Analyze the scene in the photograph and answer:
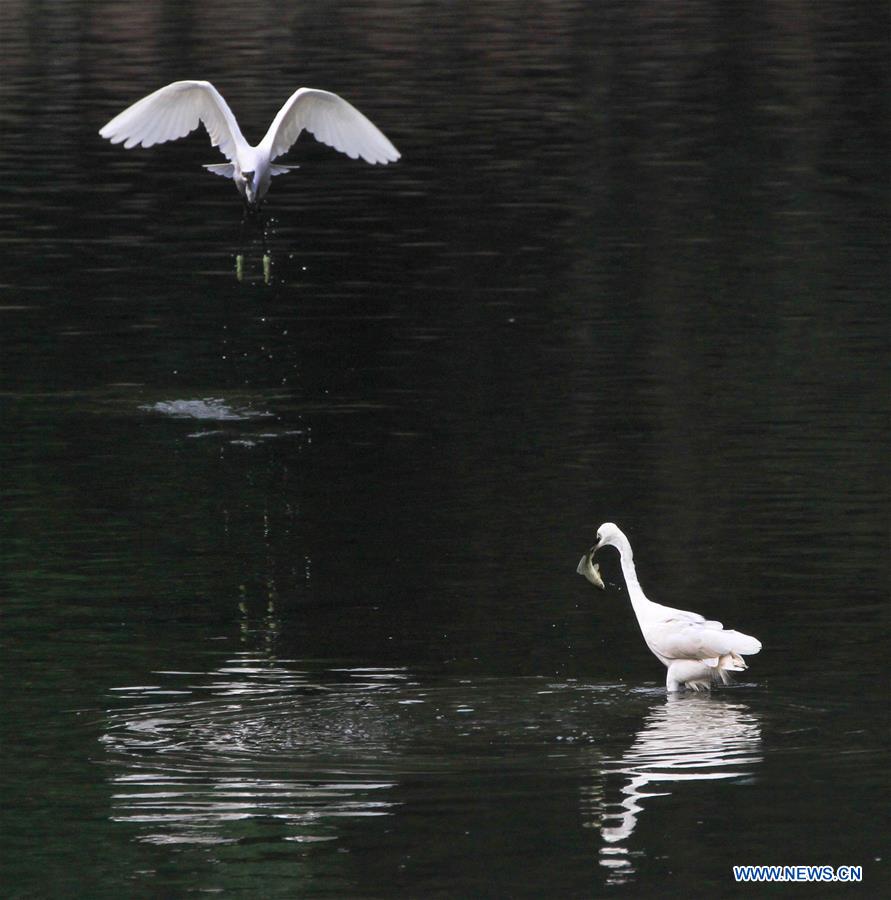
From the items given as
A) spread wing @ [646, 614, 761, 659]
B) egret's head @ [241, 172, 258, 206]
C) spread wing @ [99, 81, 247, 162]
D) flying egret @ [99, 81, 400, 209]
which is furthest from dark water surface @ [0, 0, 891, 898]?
spread wing @ [99, 81, 247, 162]

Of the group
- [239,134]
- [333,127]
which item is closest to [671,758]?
[239,134]

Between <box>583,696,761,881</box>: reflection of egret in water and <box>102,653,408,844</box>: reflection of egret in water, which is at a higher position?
<box>102,653,408,844</box>: reflection of egret in water

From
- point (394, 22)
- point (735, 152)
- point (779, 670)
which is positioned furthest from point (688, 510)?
point (394, 22)

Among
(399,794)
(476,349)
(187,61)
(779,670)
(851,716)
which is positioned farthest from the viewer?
(187,61)

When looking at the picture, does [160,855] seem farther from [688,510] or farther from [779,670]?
[688,510]

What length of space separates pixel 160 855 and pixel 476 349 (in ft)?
45.0

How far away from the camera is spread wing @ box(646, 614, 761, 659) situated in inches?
502

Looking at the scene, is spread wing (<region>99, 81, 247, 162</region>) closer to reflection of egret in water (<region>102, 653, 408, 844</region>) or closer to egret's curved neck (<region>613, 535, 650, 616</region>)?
egret's curved neck (<region>613, 535, 650, 616</region>)

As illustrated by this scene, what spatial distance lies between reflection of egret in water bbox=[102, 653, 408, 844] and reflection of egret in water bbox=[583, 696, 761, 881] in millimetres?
1135

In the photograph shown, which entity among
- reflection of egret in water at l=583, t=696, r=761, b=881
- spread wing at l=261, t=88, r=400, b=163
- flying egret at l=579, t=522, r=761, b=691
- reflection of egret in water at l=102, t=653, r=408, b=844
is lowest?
reflection of egret in water at l=583, t=696, r=761, b=881

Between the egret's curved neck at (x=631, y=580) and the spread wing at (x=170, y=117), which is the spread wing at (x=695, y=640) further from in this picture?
the spread wing at (x=170, y=117)

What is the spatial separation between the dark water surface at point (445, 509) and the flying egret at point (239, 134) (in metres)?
2.43

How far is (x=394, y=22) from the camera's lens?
59.4 meters

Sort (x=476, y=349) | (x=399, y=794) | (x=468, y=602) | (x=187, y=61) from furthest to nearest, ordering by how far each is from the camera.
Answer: (x=187, y=61)
(x=476, y=349)
(x=468, y=602)
(x=399, y=794)
